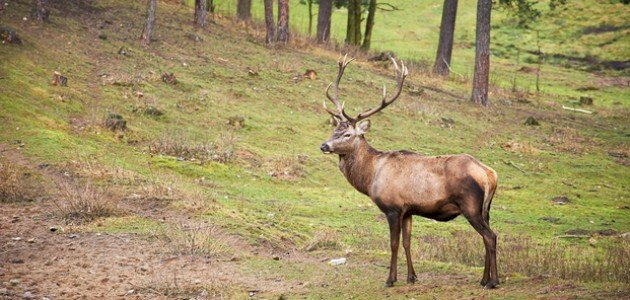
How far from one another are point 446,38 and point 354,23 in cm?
482

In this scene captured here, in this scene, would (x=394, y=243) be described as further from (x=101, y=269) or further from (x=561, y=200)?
(x=561, y=200)

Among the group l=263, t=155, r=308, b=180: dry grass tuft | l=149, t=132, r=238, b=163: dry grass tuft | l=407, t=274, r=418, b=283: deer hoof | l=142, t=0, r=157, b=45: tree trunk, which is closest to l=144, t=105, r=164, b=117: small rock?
l=149, t=132, r=238, b=163: dry grass tuft

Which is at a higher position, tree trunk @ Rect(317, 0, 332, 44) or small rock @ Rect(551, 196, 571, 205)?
tree trunk @ Rect(317, 0, 332, 44)

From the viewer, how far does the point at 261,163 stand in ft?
66.5

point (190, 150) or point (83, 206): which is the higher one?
point (190, 150)

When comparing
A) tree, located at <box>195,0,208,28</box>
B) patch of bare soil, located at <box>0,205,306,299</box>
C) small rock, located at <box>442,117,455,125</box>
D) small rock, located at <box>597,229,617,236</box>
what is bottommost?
patch of bare soil, located at <box>0,205,306,299</box>

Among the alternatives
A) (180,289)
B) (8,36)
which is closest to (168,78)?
(8,36)

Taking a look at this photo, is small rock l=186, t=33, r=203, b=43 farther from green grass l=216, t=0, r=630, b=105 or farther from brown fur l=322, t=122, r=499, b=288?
brown fur l=322, t=122, r=499, b=288

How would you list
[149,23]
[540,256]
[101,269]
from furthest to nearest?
[149,23] < [540,256] < [101,269]

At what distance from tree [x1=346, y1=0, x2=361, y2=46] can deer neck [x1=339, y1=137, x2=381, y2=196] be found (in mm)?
27050

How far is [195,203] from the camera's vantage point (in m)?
14.9

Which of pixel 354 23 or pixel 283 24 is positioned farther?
pixel 354 23

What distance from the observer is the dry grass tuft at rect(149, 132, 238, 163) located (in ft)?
63.9

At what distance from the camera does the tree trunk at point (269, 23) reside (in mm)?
32438
